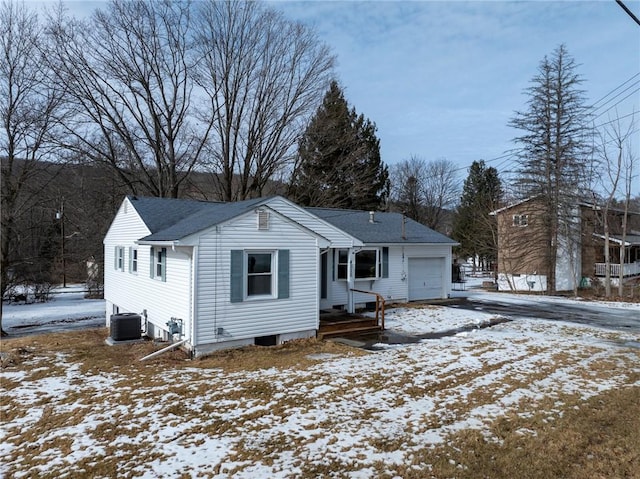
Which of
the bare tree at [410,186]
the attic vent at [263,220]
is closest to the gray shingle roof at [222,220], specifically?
the attic vent at [263,220]

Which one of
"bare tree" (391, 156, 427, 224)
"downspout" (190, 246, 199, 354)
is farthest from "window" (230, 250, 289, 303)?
"bare tree" (391, 156, 427, 224)

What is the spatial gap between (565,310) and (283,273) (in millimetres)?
13518

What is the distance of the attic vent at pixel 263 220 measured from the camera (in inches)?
409

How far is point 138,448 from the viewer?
4926 millimetres

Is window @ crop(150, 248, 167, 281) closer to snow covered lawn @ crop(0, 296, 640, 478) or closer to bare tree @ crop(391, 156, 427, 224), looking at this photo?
snow covered lawn @ crop(0, 296, 640, 478)

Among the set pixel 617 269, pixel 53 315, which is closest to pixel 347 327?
pixel 53 315

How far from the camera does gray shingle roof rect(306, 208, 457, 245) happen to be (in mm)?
17031

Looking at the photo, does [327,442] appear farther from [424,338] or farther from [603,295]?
[603,295]

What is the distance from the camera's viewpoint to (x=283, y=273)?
10.7 metres

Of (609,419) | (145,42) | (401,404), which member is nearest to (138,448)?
(401,404)

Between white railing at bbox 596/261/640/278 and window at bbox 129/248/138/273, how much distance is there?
28.6 metres

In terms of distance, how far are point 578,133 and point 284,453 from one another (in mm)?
Result: 28021

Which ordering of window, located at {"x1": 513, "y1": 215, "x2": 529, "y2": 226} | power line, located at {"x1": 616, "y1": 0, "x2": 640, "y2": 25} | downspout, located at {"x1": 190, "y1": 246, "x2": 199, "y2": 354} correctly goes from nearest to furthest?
power line, located at {"x1": 616, "y1": 0, "x2": 640, "y2": 25}
downspout, located at {"x1": 190, "y1": 246, "x2": 199, "y2": 354}
window, located at {"x1": 513, "y1": 215, "x2": 529, "y2": 226}

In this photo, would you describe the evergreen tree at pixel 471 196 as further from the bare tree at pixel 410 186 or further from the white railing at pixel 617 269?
the white railing at pixel 617 269
